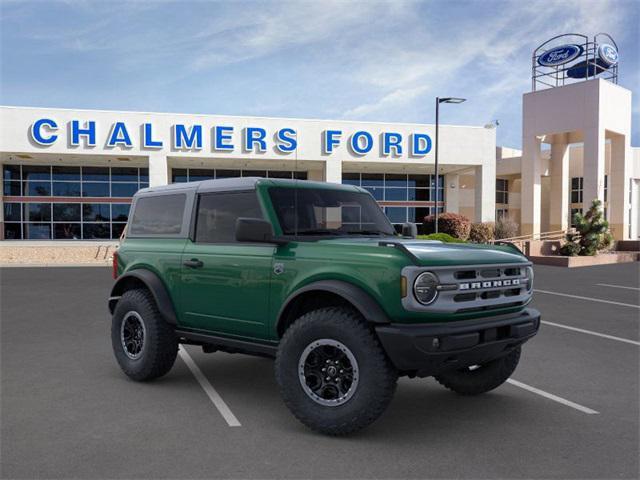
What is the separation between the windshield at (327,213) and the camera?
535cm

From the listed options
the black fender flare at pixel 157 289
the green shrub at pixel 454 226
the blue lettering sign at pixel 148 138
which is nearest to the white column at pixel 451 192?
the green shrub at pixel 454 226

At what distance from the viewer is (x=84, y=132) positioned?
3092cm

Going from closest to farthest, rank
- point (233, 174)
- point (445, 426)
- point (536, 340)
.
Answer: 1. point (445, 426)
2. point (536, 340)
3. point (233, 174)

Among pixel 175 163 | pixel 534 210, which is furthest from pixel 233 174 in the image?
pixel 534 210

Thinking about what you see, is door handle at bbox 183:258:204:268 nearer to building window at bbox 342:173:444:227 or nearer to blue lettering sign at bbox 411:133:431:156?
blue lettering sign at bbox 411:133:431:156

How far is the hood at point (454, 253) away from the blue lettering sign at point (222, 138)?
27938 mm

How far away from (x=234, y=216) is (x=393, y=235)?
1.67m

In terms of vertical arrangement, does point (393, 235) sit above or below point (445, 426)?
above

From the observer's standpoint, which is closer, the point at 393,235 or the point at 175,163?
the point at 393,235

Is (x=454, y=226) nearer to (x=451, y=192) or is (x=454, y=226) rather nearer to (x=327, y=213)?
(x=451, y=192)

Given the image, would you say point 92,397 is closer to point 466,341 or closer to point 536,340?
point 466,341

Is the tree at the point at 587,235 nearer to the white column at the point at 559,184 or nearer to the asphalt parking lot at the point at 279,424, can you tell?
the white column at the point at 559,184

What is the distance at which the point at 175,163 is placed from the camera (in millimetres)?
35625

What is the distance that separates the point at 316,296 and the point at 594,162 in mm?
33158
